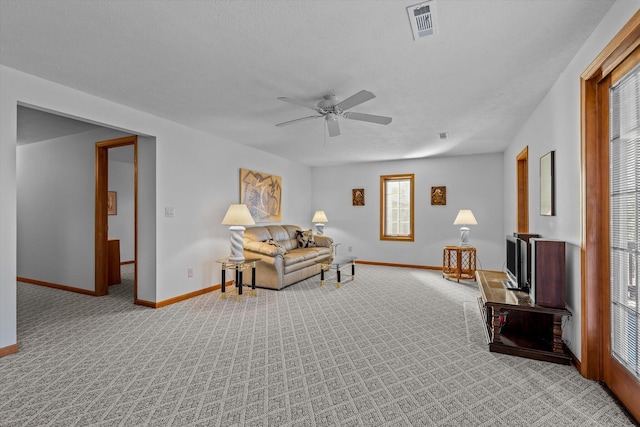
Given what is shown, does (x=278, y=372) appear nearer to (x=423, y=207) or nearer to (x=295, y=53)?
(x=295, y=53)

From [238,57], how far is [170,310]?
3030mm

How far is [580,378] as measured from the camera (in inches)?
87.7

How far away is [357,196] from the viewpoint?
7.43m

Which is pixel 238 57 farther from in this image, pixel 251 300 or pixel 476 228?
pixel 476 228

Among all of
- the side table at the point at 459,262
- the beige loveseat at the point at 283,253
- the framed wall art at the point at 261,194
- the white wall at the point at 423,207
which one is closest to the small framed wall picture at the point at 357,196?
the white wall at the point at 423,207

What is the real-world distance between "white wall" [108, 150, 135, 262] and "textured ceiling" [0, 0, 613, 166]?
4.63 m

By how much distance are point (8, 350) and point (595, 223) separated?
4.67 meters

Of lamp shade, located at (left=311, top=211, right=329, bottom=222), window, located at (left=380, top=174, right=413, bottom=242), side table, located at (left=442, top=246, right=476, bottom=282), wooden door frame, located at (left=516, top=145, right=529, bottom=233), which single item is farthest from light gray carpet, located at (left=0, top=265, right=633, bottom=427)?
lamp shade, located at (left=311, top=211, right=329, bottom=222)

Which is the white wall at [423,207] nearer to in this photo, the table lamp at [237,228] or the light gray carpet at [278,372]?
the light gray carpet at [278,372]

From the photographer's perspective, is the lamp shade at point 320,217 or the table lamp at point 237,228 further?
the lamp shade at point 320,217

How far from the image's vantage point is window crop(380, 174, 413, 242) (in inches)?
276

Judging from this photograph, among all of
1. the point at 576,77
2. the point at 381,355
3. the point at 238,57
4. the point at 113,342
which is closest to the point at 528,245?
the point at 576,77

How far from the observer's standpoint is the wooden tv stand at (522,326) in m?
2.48

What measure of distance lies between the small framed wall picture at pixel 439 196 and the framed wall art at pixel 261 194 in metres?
3.27
